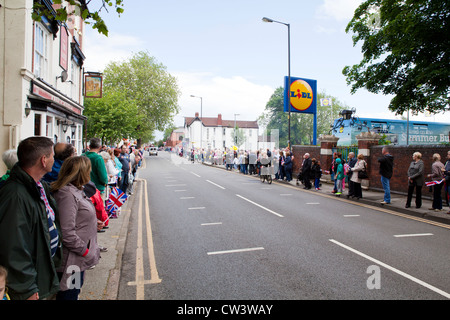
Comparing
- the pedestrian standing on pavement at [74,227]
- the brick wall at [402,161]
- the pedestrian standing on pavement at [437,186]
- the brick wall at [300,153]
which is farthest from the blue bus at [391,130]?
the pedestrian standing on pavement at [74,227]

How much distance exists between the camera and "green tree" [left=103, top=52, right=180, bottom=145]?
4969 centimetres

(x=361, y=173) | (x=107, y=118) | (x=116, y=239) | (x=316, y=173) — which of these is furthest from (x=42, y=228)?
(x=107, y=118)

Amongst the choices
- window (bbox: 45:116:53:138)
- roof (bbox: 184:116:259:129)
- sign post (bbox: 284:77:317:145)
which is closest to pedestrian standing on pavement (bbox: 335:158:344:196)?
sign post (bbox: 284:77:317:145)

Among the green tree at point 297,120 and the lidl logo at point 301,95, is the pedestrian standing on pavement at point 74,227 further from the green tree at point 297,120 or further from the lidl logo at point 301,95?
the green tree at point 297,120

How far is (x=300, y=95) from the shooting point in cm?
2372

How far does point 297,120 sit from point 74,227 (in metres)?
79.6

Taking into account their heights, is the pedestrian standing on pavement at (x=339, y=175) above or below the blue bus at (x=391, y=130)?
below

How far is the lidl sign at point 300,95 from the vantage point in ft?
76.2

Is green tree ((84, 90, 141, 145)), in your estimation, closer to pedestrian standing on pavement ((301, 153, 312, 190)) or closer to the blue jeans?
pedestrian standing on pavement ((301, 153, 312, 190))

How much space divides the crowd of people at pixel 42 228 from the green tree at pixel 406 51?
15955 mm

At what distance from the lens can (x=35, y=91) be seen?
10.5m

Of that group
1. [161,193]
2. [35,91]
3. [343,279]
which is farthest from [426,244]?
[35,91]
